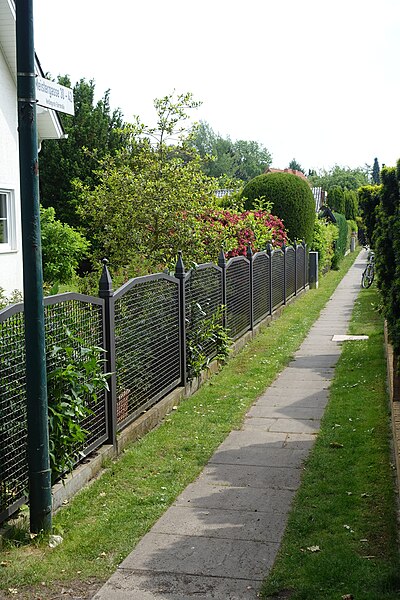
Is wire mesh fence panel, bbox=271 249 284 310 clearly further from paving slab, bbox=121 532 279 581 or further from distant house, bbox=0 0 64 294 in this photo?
paving slab, bbox=121 532 279 581

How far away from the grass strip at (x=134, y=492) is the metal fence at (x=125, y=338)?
302mm

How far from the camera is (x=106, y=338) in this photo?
249 inches

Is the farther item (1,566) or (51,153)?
(51,153)

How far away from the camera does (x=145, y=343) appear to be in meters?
7.55

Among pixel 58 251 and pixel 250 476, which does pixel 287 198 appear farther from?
pixel 250 476

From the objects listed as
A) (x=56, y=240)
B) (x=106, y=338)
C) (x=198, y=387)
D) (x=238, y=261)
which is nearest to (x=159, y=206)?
(x=238, y=261)

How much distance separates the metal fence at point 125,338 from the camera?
4762 millimetres

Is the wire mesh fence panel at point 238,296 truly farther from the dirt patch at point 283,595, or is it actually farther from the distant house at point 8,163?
the dirt patch at point 283,595

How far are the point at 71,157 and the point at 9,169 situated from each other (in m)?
14.2

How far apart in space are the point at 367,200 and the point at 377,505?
1454cm

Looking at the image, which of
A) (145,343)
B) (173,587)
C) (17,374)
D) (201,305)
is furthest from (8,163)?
(173,587)

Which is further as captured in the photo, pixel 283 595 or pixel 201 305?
pixel 201 305

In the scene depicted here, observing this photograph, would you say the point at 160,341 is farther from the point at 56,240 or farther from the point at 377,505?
the point at 56,240

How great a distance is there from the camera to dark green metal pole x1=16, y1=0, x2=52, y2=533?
4.46 meters
